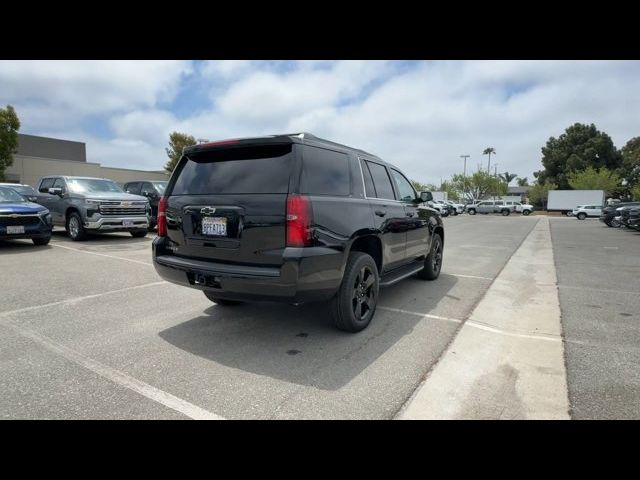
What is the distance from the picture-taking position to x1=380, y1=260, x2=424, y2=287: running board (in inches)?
181

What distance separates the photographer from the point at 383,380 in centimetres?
293

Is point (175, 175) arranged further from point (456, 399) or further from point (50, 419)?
point (456, 399)

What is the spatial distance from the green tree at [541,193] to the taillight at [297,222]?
240 ft

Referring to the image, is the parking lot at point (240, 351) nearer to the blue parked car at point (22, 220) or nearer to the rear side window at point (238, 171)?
the rear side window at point (238, 171)

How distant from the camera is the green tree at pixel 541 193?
65.5m

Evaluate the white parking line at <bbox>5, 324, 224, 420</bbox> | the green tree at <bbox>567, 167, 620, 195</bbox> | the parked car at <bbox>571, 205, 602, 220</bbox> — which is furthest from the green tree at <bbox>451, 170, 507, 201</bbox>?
the white parking line at <bbox>5, 324, 224, 420</bbox>

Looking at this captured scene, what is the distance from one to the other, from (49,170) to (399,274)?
128ft

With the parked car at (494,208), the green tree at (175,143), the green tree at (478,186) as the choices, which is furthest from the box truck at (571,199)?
the green tree at (175,143)

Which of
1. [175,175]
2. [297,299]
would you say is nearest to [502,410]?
[297,299]

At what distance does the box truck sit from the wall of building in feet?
185

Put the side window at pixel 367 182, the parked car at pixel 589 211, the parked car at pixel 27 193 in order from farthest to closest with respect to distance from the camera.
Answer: the parked car at pixel 589 211, the parked car at pixel 27 193, the side window at pixel 367 182

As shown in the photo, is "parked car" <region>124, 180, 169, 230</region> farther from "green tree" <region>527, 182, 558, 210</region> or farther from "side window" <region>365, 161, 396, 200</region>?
"green tree" <region>527, 182, 558, 210</region>
